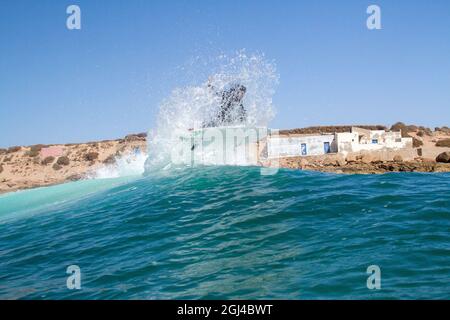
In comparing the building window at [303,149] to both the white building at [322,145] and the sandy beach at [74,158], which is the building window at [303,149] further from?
the sandy beach at [74,158]

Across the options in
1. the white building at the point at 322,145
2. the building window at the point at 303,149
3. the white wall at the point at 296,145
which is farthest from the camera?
the building window at the point at 303,149

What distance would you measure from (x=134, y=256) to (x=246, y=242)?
186cm

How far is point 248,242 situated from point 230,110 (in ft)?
43.3

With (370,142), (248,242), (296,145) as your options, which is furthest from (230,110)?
(370,142)

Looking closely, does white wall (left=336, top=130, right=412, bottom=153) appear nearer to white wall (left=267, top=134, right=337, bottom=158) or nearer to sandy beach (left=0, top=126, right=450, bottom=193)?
white wall (left=267, top=134, right=337, bottom=158)

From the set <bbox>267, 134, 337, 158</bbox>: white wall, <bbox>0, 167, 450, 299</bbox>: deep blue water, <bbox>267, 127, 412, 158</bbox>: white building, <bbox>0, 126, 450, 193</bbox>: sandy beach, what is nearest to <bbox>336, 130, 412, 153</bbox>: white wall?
<bbox>267, 127, 412, 158</bbox>: white building

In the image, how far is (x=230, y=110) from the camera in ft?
66.2

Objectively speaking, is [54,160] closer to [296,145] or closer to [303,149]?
[296,145]

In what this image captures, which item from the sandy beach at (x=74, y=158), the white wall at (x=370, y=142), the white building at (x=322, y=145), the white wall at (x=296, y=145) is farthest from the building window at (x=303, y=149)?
the sandy beach at (x=74, y=158)

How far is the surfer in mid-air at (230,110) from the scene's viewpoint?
19.5 meters

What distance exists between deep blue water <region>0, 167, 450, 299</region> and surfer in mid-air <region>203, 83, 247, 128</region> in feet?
24.1

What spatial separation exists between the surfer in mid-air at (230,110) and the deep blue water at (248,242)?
7.33 metres

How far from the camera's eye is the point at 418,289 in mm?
5086

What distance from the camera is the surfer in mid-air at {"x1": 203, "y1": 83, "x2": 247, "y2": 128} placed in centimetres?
1950
